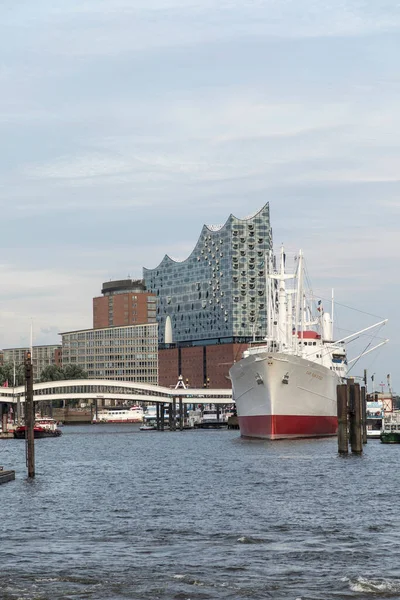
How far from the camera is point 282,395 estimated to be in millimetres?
126938

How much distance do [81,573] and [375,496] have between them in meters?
29.4

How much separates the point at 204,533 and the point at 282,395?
76810 millimetres

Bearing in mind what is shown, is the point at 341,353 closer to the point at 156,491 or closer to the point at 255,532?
the point at 156,491

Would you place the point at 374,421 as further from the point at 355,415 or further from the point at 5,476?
the point at 5,476

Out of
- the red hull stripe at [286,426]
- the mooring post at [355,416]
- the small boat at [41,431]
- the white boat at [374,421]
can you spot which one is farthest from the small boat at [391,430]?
the small boat at [41,431]

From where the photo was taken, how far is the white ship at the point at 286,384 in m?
127

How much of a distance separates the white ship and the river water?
34.2 m

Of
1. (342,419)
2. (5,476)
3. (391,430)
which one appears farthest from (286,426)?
(5,476)

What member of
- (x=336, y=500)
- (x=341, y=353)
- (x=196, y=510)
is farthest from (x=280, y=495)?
(x=341, y=353)

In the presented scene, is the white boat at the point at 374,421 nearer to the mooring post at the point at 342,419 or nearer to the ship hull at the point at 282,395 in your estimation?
the ship hull at the point at 282,395

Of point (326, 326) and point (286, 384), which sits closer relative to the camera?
point (286, 384)

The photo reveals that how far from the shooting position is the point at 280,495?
6719 cm

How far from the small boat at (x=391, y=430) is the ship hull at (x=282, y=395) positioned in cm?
742

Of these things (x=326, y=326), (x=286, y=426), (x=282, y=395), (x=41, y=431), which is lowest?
(x=41, y=431)
